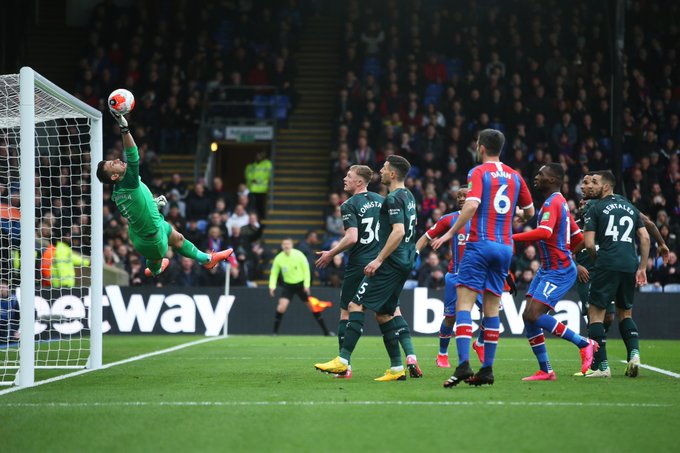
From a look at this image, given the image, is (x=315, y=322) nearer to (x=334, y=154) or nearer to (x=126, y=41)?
(x=334, y=154)

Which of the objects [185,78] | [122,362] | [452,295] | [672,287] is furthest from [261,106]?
[452,295]

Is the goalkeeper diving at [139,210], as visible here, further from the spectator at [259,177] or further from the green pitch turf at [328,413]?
the spectator at [259,177]

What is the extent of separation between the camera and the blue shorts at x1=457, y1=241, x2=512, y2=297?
338 inches

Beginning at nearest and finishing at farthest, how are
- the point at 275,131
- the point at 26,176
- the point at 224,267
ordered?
the point at 26,176, the point at 224,267, the point at 275,131

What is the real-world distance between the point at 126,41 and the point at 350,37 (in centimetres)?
685

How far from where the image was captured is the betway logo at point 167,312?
20375 millimetres

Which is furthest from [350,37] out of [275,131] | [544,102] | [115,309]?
[115,309]

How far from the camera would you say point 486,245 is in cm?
859

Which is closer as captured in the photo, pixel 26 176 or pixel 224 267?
pixel 26 176

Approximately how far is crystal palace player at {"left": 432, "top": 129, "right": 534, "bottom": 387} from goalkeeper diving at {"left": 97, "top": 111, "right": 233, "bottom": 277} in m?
3.67

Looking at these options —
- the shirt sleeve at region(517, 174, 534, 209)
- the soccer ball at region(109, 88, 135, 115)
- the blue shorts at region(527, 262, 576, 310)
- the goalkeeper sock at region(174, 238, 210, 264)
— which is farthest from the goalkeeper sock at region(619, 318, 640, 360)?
the soccer ball at region(109, 88, 135, 115)

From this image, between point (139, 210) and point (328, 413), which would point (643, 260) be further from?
point (139, 210)

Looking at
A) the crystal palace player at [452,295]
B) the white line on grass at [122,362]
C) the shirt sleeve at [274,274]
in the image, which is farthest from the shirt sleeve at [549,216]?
the shirt sleeve at [274,274]

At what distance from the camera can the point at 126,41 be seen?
95.9 feet
